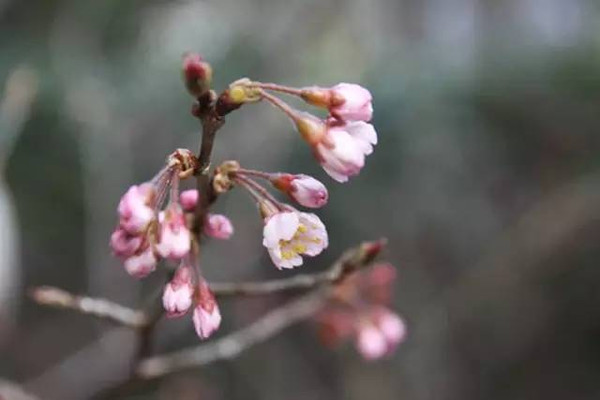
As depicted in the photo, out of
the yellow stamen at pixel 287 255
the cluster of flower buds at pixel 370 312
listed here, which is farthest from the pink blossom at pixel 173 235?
the cluster of flower buds at pixel 370 312

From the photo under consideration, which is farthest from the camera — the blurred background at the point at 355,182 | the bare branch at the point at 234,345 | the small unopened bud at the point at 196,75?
the blurred background at the point at 355,182

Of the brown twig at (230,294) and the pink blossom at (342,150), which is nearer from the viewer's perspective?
the pink blossom at (342,150)

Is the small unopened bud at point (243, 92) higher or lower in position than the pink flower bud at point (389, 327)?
higher

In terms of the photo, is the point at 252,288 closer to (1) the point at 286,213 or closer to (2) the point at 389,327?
(1) the point at 286,213

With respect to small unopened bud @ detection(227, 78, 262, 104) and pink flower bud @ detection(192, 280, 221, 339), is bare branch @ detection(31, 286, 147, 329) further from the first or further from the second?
small unopened bud @ detection(227, 78, 262, 104)

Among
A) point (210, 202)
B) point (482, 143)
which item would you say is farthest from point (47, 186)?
point (210, 202)

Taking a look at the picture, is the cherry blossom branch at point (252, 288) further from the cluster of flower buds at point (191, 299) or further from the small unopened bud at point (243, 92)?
the small unopened bud at point (243, 92)
